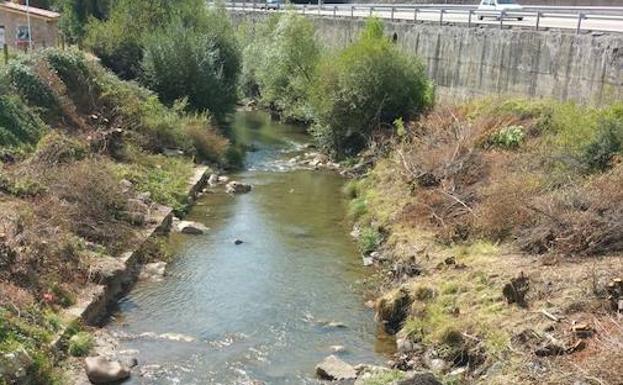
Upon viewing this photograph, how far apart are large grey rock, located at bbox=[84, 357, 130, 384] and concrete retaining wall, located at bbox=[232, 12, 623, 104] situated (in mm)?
15260

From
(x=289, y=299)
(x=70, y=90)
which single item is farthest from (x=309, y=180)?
(x=289, y=299)

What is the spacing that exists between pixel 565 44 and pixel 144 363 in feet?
54.9

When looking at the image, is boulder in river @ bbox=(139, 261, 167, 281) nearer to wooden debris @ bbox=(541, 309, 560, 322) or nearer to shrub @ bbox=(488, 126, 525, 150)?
wooden debris @ bbox=(541, 309, 560, 322)

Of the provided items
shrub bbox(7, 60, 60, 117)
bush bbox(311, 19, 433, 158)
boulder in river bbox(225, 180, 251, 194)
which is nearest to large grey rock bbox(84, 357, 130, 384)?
boulder in river bbox(225, 180, 251, 194)

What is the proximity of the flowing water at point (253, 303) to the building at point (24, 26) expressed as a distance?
42.8ft

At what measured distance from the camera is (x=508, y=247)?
15.2 metres

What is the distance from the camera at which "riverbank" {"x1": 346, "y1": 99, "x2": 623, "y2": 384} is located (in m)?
11.4

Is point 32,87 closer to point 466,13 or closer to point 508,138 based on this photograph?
point 508,138

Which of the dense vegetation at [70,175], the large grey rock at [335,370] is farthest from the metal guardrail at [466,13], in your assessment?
the large grey rock at [335,370]

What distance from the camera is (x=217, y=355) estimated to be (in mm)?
13203

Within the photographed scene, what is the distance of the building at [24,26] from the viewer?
100ft

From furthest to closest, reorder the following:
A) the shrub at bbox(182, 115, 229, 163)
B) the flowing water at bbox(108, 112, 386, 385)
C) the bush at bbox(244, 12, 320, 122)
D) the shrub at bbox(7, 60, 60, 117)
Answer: the bush at bbox(244, 12, 320, 122)
the shrub at bbox(182, 115, 229, 163)
the shrub at bbox(7, 60, 60, 117)
the flowing water at bbox(108, 112, 386, 385)

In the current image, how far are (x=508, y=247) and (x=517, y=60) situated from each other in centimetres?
1181

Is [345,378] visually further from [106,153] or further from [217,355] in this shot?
[106,153]
